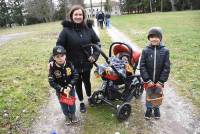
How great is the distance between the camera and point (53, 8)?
6894cm

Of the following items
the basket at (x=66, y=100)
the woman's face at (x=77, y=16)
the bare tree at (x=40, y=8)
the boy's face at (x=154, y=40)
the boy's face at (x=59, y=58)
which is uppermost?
the bare tree at (x=40, y=8)

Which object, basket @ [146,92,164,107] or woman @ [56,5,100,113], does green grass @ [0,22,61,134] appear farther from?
basket @ [146,92,164,107]

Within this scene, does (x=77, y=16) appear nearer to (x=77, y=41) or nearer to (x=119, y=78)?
(x=77, y=41)

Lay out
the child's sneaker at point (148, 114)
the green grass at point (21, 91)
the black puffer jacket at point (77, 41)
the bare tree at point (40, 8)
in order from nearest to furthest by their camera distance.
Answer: the black puffer jacket at point (77, 41)
the child's sneaker at point (148, 114)
the green grass at point (21, 91)
the bare tree at point (40, 8)

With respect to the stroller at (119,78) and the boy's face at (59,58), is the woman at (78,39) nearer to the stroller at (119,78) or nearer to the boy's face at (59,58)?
the stroller at (119,78)

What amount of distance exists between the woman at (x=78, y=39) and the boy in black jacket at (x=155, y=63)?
929mm

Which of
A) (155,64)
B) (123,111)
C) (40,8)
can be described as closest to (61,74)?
(123,111)

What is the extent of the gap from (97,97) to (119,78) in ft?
3.00

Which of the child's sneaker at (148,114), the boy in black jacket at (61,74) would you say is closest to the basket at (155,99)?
the child's sneaker at (148,114)

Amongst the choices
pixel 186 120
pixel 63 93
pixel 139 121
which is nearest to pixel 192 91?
pixel 186 120

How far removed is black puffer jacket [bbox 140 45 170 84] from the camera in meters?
5.55

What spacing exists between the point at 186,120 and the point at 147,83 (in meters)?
1.06

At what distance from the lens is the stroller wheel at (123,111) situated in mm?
5742

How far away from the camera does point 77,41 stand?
572 cm
